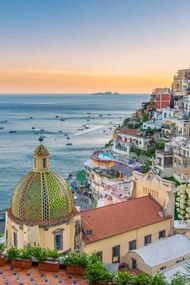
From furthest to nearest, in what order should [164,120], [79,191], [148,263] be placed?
[164,120], [79,191], [148,263]

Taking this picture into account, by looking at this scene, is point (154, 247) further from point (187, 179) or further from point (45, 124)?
point (45, 124)

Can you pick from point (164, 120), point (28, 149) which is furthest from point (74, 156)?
point (164, 120)

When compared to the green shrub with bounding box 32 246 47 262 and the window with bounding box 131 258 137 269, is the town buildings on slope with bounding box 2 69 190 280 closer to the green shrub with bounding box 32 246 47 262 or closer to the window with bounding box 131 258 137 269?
the window with bounding box 131 258 137 269

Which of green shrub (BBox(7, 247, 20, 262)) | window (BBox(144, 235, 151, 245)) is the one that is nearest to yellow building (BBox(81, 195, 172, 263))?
window (BBox(144, 235, 151, 245))

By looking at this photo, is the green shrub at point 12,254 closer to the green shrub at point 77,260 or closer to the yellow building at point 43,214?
the green shrub at point 77,260

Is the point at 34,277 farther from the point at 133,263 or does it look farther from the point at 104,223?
the point at 133,263

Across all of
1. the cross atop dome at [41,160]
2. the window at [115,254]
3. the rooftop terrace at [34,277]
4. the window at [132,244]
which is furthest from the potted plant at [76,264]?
the window at [132,244]

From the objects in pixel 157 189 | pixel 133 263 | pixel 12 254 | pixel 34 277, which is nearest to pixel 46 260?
pixel 34 277
